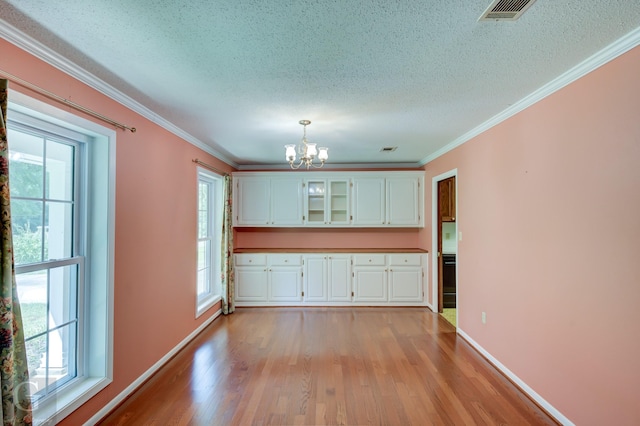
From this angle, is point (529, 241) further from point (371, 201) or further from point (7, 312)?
point (7, 312)

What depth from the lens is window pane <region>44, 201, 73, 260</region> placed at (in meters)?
1.98

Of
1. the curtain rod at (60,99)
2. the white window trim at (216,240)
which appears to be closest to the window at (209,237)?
the white window trim at (216,240)

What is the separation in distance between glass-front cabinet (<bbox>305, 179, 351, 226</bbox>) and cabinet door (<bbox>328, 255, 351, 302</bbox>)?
2.10 ft

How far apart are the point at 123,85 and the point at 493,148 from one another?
3183 millimetres

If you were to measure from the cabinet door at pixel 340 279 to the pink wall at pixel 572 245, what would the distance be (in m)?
2.25

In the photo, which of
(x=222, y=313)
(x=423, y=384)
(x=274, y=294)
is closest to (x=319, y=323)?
(x=274, y=294)

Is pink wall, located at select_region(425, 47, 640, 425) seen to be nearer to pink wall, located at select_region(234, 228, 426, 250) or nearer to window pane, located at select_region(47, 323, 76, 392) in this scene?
pink wall, located at select_region(234, 228, 426, 250)

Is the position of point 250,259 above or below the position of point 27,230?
below

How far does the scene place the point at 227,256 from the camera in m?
4.64

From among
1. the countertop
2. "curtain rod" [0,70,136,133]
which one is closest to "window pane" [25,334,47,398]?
"curtain rod" [0,70,136,133]

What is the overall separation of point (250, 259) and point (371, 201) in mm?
2181

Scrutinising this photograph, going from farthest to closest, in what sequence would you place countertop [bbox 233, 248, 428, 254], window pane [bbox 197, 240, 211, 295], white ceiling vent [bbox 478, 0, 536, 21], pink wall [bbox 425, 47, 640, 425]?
countertop [bbox 233, 248, 428, 254]
window pane [bbox 197, 240, 211, 295]
pink wall [bbox 425, 47, 640, 425]
white ceiling vent [bbox 478, 0, 536, 21]

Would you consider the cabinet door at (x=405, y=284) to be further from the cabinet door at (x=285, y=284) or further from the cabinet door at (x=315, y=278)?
the cabinet door at (x=285, y=284)

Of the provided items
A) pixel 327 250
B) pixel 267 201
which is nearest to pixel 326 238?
pixel 327 250
